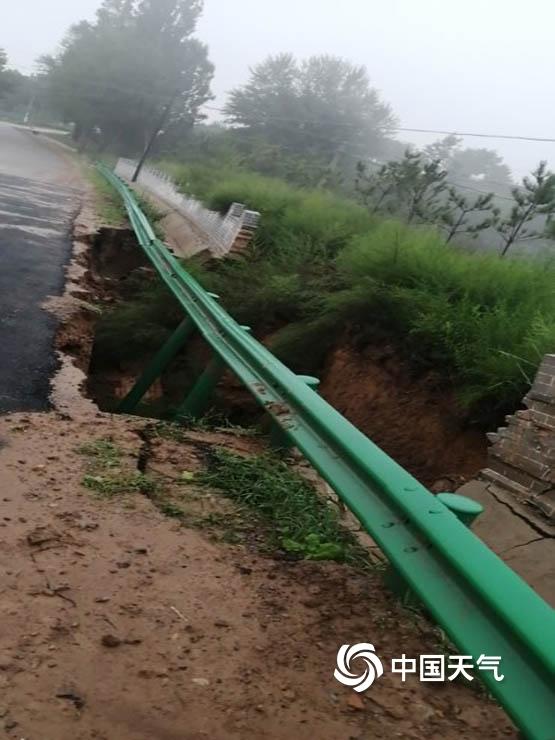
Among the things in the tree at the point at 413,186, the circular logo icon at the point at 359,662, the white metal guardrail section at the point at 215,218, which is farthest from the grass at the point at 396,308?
the tree at the point at 413,186

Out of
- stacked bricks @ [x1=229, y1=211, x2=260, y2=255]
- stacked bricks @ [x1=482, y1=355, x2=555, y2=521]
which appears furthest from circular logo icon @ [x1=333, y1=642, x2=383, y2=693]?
stacked bricks @ [x1=229, y1=211, x2=260, y2=255]

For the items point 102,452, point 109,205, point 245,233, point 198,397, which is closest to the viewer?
point 102,452

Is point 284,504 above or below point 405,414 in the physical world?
above

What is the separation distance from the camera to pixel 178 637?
186 cm

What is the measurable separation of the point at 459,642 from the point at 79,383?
3288 millimetres

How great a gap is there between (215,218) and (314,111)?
48156 mm

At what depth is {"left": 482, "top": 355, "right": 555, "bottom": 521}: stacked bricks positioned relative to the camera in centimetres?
429

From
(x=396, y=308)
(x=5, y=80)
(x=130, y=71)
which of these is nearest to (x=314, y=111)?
(x=130, y=71)

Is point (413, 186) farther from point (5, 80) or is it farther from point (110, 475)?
Result: point (5, 80)

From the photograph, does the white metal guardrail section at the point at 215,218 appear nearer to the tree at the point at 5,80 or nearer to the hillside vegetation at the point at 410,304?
the hillside vegetation at the point at 410,304

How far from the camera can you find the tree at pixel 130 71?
55.5 m

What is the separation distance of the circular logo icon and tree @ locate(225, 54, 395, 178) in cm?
5037

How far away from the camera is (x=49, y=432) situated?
3309 millimetres

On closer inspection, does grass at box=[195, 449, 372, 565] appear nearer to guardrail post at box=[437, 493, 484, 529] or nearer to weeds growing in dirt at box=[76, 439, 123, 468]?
weeds growing in dirt at box=[76, 439, 123, 468]
